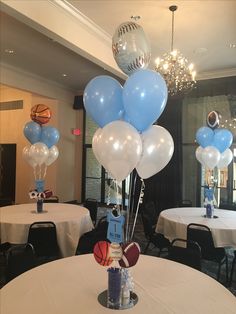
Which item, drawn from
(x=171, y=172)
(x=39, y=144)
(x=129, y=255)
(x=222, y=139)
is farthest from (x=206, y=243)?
(x=171, y=172)

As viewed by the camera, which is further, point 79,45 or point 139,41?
point 79,45

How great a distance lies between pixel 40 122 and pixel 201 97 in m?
4.48

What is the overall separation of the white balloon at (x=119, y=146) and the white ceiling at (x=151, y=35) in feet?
8.34

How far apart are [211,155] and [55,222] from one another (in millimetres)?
2559

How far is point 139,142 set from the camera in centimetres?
174

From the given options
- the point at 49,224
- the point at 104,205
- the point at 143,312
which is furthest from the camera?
the point at 104,205

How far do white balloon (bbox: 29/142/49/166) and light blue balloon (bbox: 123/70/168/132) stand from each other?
276 cm

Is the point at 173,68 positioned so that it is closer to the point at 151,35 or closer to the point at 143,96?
the point at 151,35

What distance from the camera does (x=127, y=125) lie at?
1746mm

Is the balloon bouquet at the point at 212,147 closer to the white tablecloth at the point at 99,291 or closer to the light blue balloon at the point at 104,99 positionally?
the white tablecloth at the point at 99,291

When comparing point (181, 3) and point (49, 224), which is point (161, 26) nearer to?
point (181, 3)

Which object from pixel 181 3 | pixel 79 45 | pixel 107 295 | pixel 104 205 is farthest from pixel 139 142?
pixel 104 205

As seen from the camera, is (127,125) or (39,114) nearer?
(127,125)

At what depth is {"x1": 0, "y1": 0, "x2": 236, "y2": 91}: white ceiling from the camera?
386cm
